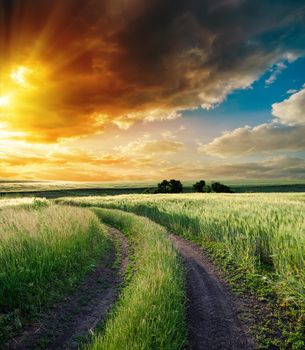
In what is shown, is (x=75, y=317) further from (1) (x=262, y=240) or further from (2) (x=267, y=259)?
(1) (x=262, y=240)

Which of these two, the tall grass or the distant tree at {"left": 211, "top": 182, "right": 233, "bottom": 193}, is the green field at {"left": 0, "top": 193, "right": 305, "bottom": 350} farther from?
the distant tree at {"left": 211, "top": 182, "right": 233, "bottom": 193}

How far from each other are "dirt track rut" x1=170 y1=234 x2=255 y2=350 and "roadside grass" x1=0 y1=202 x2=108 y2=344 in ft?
12.3

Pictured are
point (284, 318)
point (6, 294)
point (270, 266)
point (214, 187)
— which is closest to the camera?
point (284, 318)

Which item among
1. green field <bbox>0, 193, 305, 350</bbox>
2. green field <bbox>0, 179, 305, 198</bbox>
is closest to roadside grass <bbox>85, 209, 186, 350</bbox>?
green field <bbox>0, 193, 305, 350</bbox>

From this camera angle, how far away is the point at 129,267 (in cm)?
1130

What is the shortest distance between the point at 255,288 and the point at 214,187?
257 ft

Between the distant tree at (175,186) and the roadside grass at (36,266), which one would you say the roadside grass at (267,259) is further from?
the distant tree at (175,186)

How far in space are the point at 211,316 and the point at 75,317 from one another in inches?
129

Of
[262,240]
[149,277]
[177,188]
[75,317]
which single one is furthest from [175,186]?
[75,317]

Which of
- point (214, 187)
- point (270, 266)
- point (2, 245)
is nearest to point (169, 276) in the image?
point (270, 266)

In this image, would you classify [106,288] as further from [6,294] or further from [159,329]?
[159,329]

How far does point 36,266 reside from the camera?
30.6ft

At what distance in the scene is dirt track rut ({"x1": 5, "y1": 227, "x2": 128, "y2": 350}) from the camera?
6.27 m

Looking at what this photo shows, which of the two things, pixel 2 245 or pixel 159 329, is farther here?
pixel 2 245
